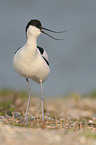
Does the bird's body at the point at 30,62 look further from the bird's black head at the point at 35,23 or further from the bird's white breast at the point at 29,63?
the bird's black head at the point at 35,23

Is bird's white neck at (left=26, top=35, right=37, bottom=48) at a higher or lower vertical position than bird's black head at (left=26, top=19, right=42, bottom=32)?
lower

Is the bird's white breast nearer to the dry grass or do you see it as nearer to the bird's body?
the bird's body

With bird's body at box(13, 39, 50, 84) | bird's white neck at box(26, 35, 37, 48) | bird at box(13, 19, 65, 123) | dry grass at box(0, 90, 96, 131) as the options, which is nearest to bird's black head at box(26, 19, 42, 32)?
bird at box(13, 19, 65, 123)

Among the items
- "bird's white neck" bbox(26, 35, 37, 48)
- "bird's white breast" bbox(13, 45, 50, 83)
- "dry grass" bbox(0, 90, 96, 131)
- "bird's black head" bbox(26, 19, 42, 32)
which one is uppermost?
"bird's black head" bbox(26, 19, 42, 32)

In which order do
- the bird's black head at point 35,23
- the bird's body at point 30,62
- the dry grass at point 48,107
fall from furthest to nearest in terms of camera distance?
the dry grass at point 48,107 < the bird's body at point 30,62 < the bird's black head at point 35,23

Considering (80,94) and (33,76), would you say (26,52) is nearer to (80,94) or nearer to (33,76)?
(33,76)

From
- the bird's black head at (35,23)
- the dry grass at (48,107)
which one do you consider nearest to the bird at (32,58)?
the bird's black head at (35,23)

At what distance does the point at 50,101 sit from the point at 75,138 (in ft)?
26.1

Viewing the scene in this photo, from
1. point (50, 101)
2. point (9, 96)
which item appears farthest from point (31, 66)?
point (50, 101)

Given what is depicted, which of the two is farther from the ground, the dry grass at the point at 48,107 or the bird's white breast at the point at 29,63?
the bird's white breast at the point at 29,63

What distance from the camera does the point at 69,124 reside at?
245 inches

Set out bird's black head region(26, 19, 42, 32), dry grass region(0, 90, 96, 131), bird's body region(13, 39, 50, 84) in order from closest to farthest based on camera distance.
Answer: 1. bird's black head region(26, 19, 42, 32)
2. bird's body region(13, 39, 50, 84)
3. dry grass region(0, 90, 96, 131)

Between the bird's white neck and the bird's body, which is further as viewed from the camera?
the bird's body

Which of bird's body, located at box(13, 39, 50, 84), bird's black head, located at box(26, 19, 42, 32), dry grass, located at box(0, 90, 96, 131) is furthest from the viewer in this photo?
dry grass, located at box(0, 90, 96, 131)
